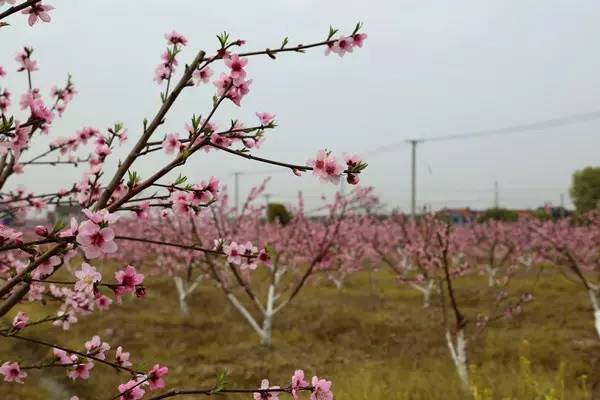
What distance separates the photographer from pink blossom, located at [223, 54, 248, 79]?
2379 millimetres

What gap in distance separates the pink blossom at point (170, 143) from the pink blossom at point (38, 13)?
787 mm

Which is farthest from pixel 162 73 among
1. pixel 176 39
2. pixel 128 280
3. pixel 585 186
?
pixel 585 186

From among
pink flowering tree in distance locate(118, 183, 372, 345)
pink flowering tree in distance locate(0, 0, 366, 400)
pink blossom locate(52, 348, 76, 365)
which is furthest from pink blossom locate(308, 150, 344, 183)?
pink flowering tree in distance locate(118, 183, 372, 345)

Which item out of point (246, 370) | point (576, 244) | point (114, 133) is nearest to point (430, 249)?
point (246, 370)

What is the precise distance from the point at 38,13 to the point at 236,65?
83 cm

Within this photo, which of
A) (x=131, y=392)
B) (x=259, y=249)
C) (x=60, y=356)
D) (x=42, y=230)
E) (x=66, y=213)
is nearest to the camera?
(x=42, y=230)

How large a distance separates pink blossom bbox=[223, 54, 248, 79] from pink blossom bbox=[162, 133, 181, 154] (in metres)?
0.50

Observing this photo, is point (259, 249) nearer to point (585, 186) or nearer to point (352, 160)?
point (352, 160)

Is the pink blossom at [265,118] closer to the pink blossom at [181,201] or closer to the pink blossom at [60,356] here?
the pink blossom at [181,201]

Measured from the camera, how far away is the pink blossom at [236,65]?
2.38 meters

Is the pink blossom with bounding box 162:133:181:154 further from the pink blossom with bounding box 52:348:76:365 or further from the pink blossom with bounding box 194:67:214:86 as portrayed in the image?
the pink blossom with bounding box 52:348:76:365

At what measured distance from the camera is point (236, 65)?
239 centimetres

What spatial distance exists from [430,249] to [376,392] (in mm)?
3228

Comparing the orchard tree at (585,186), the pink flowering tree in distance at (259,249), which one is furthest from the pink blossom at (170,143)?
the orchard tree at (585,186)
